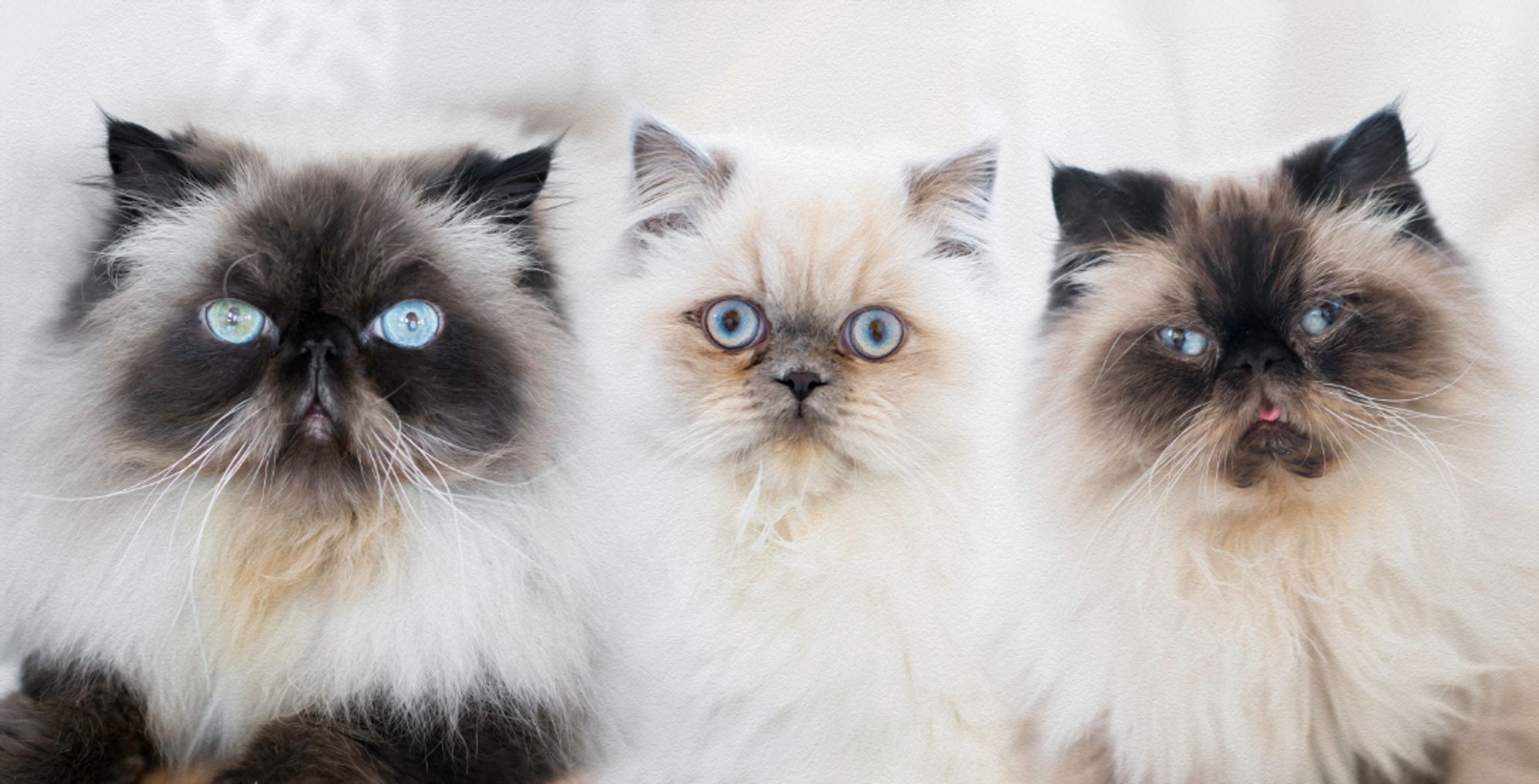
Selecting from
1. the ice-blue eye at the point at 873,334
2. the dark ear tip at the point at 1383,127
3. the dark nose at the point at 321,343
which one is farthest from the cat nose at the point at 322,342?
the dark ear tip at the point at 1383,127

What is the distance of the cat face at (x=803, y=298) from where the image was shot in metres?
1.45

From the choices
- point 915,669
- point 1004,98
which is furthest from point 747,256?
point 915,669

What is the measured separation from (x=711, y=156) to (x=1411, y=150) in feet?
3.09

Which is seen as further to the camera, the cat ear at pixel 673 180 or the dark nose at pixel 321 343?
the cat ear at pixel 673 180

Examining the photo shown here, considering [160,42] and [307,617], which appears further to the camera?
[160,42]

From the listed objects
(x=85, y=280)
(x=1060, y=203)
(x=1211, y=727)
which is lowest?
(x=1211, y=727)

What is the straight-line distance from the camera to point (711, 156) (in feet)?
5.10

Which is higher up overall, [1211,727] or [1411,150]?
[1411,150]

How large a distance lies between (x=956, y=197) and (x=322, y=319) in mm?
834

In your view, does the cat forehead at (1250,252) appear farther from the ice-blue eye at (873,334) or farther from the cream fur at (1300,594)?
the ice-blue eye at (873,334)

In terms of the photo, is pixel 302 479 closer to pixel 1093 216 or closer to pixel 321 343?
pixel 321 343

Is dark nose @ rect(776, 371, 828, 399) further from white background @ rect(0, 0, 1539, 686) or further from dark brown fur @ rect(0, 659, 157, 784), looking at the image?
dark brown fur @ rect(0, 659, 157, 784)

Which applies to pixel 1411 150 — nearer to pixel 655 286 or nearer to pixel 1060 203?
pixel 1060 203

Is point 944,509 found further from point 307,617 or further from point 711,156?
point 307,617
